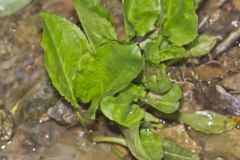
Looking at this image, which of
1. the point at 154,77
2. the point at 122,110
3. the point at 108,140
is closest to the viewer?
the point at 122,110

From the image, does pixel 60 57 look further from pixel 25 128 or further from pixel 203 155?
pixel 203 155

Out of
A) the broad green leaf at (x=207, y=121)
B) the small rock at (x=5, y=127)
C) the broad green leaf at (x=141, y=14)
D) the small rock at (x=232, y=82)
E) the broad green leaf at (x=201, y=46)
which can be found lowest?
the small rock at (x=5, y=127)

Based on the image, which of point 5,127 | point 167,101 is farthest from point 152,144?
point 5,127

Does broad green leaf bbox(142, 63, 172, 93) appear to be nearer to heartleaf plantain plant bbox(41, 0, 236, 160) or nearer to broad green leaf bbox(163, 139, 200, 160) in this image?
heartleaf plantain plant bbox(41, 0, 236, 160)

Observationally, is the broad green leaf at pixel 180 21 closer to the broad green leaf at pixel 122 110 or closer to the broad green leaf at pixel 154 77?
the broad green leaf at pixel 154 77

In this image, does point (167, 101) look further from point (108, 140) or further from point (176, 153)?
point (108, 140)

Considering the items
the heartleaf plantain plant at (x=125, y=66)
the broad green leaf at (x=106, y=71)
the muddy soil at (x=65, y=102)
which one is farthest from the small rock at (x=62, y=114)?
the broad green leaf at (x=106, y=71)

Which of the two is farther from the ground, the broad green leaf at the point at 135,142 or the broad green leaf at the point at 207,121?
the broad green leaf at the point at 135,142

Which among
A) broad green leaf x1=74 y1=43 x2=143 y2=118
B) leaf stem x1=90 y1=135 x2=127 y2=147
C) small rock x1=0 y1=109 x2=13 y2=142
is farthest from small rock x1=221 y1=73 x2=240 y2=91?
small rock x1=0 y1=109 x2=13 y2=142
